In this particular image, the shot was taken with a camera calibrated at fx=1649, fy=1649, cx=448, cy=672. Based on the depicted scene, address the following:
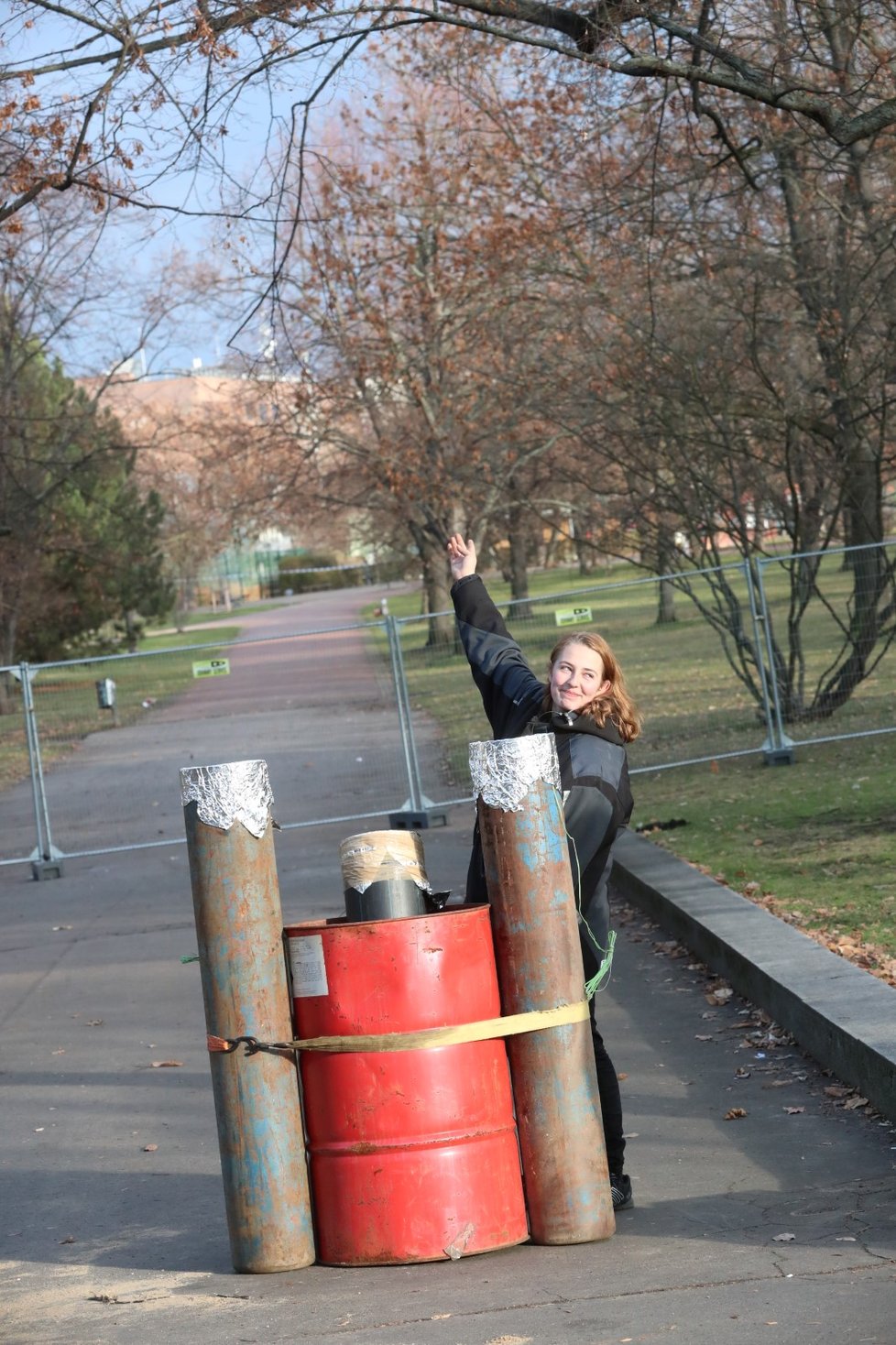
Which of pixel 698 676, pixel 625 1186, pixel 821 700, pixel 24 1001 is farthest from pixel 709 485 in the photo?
pixel 625 1186

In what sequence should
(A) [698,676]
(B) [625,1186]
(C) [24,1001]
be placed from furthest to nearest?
(A) [698,676] → (C) [24,1001] → (B) [625,1186]

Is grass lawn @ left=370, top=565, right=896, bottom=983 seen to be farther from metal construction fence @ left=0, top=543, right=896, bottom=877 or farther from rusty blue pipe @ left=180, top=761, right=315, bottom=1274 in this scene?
rusty blue pipe @ left=180, top=761, right=315, bottom=1274

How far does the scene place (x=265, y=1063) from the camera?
461 cm

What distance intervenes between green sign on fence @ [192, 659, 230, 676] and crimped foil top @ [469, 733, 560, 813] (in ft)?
36.2

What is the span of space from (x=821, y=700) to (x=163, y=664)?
7279 millimetres

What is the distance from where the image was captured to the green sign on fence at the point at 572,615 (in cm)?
1537

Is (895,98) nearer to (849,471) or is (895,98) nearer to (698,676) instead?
(849,471)

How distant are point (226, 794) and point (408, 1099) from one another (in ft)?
3.22

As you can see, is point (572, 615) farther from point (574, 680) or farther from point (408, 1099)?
point (408, 1099)

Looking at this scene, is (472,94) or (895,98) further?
(472,94)

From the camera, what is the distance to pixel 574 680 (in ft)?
16.9

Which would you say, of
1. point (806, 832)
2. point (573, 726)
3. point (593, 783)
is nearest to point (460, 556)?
point (573, 726)

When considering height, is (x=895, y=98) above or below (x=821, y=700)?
above

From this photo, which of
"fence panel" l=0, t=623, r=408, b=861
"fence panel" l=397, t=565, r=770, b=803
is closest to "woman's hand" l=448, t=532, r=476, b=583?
Result: "fence panel" l=0, t=623, r=408, b=861
